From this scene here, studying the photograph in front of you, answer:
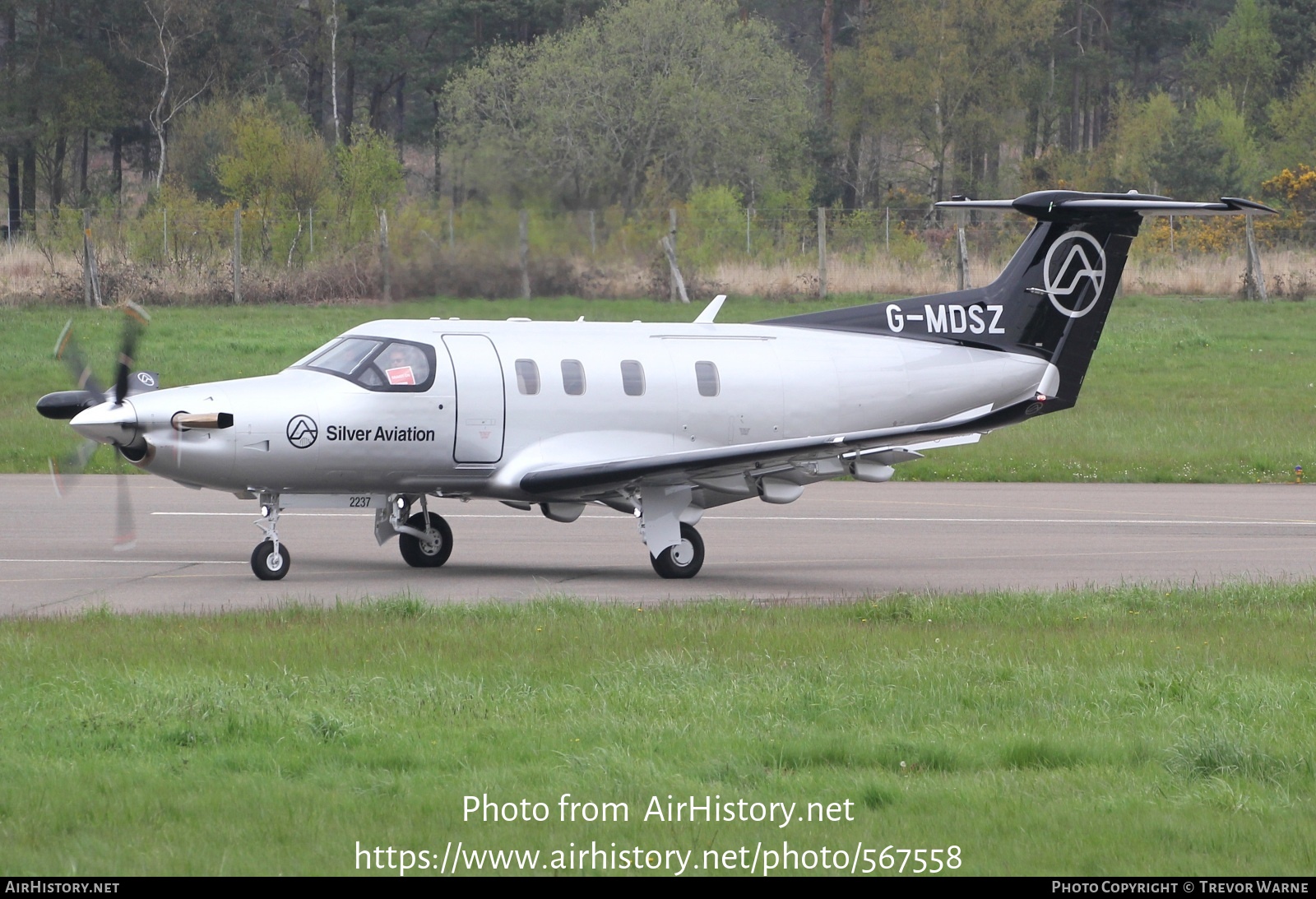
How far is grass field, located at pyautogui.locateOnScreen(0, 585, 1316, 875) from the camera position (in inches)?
250

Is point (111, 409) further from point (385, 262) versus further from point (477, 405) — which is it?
point (385, 262)

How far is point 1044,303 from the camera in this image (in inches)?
658

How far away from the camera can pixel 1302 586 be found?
13430 mm

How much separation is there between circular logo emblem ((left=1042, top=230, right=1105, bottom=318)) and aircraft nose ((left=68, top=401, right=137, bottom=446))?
30.1 feet

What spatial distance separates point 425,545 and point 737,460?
11.0 feet

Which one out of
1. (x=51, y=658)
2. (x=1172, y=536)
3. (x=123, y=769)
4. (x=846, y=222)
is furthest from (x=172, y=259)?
(x=123, y=769)

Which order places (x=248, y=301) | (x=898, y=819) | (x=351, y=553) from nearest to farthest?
(x=898, y=819) → (x=351, y=553) → (x=248, y=301)

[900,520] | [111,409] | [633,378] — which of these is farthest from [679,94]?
[111,409]

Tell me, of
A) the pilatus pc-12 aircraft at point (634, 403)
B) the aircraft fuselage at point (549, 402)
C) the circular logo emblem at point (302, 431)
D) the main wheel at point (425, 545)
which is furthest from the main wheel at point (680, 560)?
the circular logo emblem at point (302, 431)

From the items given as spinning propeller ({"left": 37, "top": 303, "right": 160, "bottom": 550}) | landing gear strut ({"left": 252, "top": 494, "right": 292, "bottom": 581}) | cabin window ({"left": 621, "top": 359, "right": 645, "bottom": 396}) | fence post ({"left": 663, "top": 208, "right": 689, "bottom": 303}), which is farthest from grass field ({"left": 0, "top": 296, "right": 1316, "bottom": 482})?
landing gear strut ({"left": 252, "top": 494, "right": 292, "bottom": 581})

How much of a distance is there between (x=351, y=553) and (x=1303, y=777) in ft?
35.6

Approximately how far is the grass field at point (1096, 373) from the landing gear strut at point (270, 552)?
9.45m
